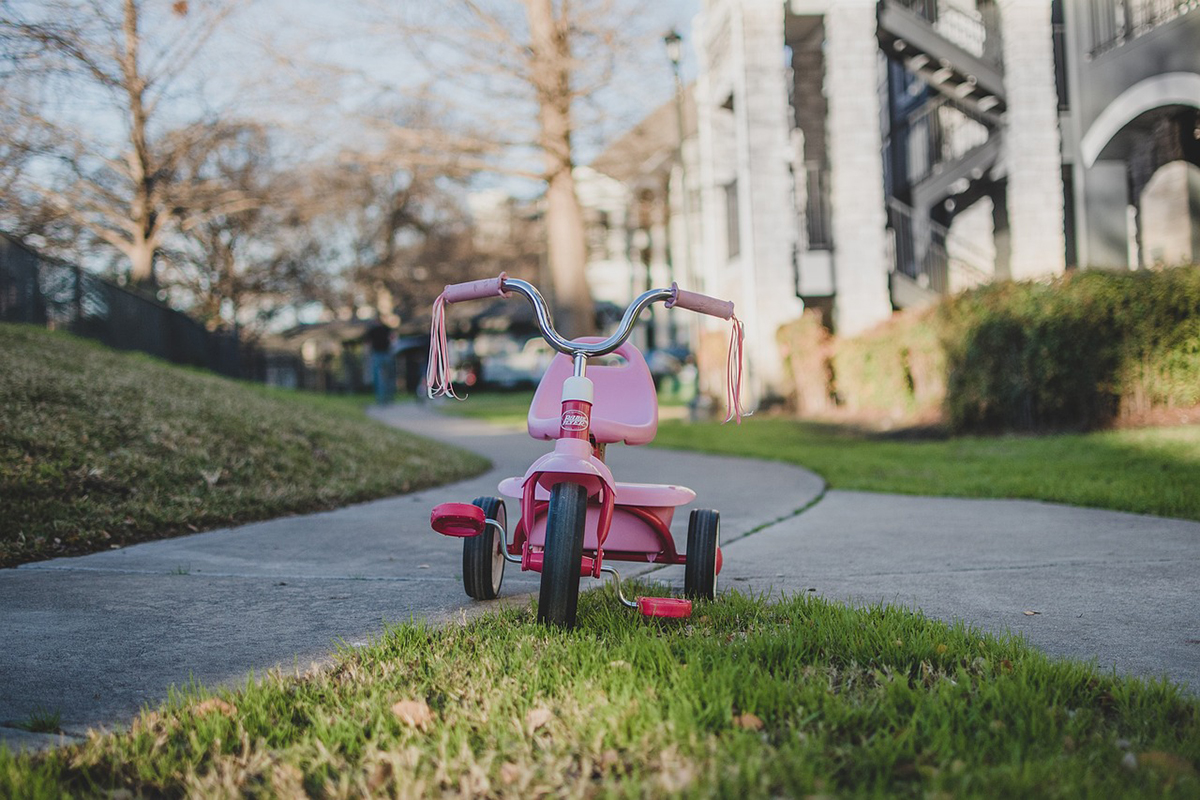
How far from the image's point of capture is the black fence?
12812 mm

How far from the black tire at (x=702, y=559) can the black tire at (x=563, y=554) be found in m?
0.69

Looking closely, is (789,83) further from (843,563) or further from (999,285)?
(843,563)

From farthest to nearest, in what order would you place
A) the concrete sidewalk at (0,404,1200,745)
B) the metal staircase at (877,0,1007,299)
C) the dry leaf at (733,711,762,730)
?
the metal staircase at (877,0,1007,299)
the concrete sidewalk at (0,404,1200,745)
the dry leaf at (733,711,762,730)

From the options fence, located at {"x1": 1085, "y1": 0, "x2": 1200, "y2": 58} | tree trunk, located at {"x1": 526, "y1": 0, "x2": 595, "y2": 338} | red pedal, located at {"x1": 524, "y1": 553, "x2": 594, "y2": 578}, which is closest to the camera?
red pedal, located at {"x1": 524, "y1": 553, "x2": 594, "y2": 578}

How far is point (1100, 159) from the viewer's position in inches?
589

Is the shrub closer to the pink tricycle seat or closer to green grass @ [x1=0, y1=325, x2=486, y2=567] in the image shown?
→ green grass @ [x1=0, y1=325, x2=486, y2=567]

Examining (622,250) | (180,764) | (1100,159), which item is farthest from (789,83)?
(622,250)

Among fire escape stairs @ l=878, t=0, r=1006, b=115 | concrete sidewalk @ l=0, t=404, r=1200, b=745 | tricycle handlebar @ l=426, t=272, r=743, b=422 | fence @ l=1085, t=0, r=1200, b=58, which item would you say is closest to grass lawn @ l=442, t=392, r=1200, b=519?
concrete sidewalk @ l=0, t=404, r=1200, b=745

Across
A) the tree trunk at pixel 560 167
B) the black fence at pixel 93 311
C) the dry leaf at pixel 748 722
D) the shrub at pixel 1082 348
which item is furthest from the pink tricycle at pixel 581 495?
the black fence at pixel 93 311

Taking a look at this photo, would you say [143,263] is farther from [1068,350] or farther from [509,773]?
[509,773]

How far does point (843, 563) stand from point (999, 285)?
20.5 ft

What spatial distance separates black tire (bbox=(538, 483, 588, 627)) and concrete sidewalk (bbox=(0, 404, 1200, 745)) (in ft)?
2.09

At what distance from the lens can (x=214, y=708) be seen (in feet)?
7.52

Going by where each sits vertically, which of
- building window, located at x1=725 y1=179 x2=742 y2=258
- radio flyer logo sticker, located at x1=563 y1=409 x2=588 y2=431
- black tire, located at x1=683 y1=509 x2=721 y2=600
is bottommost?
black tire, located at x1=683 y1=509 x2=721 y2=600
